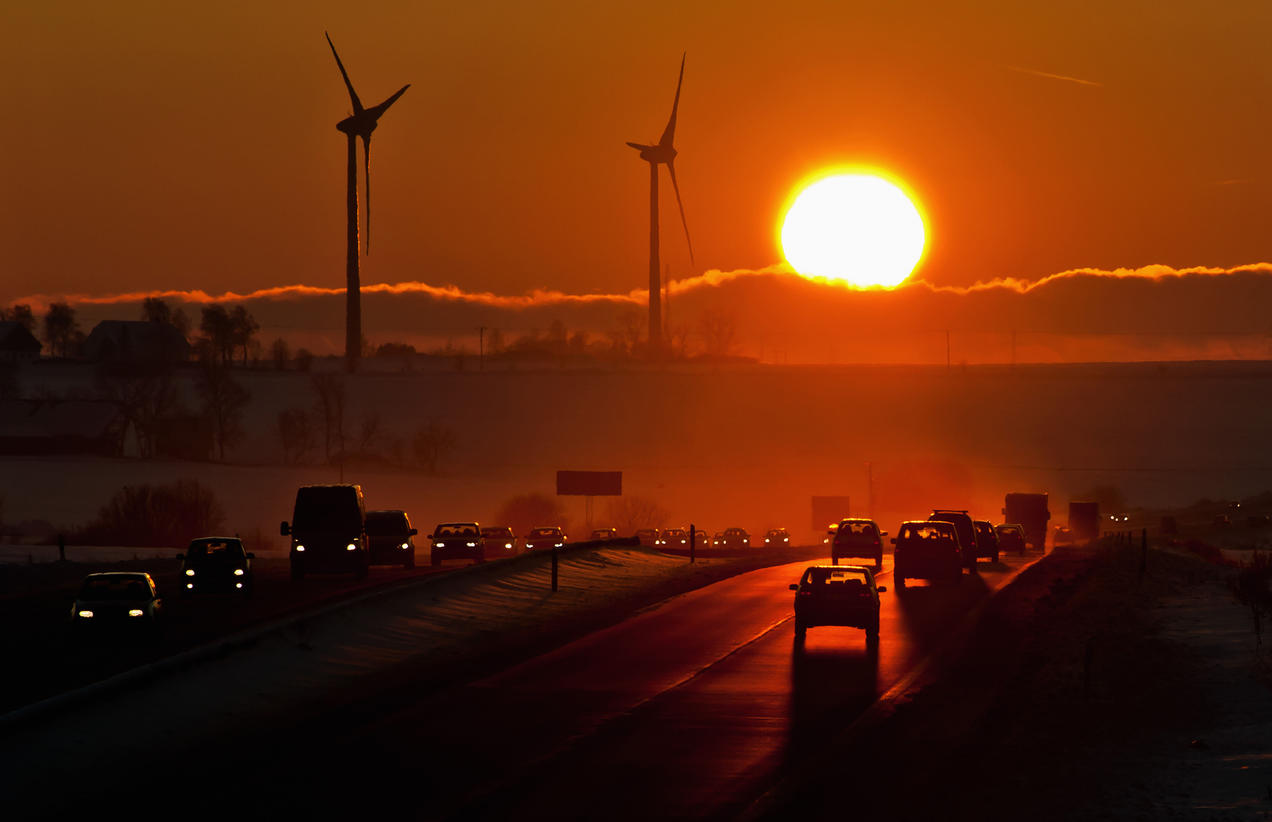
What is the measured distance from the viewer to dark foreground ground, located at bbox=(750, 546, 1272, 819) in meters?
17.0

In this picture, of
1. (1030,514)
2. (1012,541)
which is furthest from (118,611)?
(1030,514)

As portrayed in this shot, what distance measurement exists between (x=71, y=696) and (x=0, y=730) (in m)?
1.87

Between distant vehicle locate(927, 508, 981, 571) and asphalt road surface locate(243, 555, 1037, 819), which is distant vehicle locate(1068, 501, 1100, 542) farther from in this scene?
asphalt road surface locate(243, 555, 1037, 819)

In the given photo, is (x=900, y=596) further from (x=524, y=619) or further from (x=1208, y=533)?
(x=1208, y=533)

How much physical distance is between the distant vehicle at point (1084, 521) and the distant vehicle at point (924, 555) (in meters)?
70.3

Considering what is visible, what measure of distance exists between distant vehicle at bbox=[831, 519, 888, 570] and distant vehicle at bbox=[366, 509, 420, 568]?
54.1ft

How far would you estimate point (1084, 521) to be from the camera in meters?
117

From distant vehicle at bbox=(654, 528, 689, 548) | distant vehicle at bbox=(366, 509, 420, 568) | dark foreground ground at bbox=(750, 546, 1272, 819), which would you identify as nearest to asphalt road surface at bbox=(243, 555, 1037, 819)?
dark foreground ground at bbox=(750, 546, 1272, 819)

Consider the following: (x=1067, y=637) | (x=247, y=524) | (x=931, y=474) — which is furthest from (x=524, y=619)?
(x=931, y=474)

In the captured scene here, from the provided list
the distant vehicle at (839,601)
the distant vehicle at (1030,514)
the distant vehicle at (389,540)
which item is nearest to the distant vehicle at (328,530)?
the distant vehicle at (389,540)

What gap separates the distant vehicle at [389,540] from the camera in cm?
5797

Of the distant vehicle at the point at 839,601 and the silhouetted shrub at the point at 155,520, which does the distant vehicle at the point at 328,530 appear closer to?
the distant vehicle at the point at 839,601

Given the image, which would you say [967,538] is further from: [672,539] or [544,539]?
[672,539]

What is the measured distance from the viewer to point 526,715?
75.5 feet
